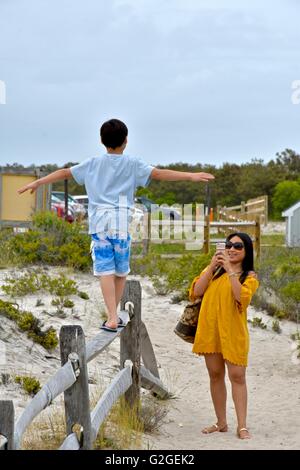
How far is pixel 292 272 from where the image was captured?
1473 centimetres

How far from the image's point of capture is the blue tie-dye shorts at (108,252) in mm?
6770

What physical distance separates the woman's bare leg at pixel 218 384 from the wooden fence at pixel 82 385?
61cm

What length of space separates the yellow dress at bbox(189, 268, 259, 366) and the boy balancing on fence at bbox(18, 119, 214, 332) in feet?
2.37

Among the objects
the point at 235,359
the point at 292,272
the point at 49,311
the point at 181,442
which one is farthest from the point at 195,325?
the point at 292,272

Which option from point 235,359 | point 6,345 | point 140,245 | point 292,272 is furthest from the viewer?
point 140,245

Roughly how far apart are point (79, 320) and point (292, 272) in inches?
172

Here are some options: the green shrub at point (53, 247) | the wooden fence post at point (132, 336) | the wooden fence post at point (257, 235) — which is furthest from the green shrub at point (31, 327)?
the wooden fence post at point (257, 235)

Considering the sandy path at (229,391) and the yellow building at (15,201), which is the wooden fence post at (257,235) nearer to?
the yellow building at (15,201)

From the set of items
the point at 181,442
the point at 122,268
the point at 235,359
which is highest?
the point at 122,268

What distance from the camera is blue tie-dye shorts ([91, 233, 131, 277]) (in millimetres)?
6770

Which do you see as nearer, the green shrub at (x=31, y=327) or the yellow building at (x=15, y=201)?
the green shrub at (x=31, y=327)

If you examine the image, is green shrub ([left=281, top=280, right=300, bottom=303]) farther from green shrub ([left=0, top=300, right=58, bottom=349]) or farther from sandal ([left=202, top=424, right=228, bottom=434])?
sandal ([left=202, top=424, right=228, bottom=434])
